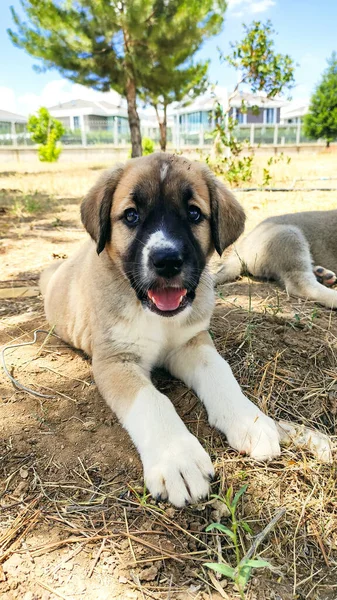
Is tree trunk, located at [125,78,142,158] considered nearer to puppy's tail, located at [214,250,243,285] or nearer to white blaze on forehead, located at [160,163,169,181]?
puppy's tail, located at [214,250,243,285]

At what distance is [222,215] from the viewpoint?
2.83 m

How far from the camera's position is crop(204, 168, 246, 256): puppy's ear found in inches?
110

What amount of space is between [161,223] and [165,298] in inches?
15.0

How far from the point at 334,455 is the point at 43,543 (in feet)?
4.15

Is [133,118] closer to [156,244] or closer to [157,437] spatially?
[156,244]

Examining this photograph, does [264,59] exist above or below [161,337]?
above

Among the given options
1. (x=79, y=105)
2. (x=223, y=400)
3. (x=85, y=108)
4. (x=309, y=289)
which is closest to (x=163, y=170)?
(x=223, y=400)

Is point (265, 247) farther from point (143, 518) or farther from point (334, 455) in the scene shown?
point (143, 518)

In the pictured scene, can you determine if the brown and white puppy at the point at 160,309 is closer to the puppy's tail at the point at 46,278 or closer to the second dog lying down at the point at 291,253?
the puppy's tail at the point at 46,278

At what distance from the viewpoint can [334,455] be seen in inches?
82.9

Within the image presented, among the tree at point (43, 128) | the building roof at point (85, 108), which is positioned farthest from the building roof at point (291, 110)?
the tree at point (43, 128)

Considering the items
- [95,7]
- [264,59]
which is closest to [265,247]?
Result: [264,59]

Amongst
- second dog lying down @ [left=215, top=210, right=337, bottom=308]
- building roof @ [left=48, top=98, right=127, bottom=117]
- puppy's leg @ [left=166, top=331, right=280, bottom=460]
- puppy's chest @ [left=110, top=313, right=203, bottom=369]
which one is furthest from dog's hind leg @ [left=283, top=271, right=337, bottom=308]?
building roof @ [left=48, top=98, right=127, bottom=117]

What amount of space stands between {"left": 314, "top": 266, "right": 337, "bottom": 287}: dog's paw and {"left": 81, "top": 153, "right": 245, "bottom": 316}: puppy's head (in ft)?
6.85
